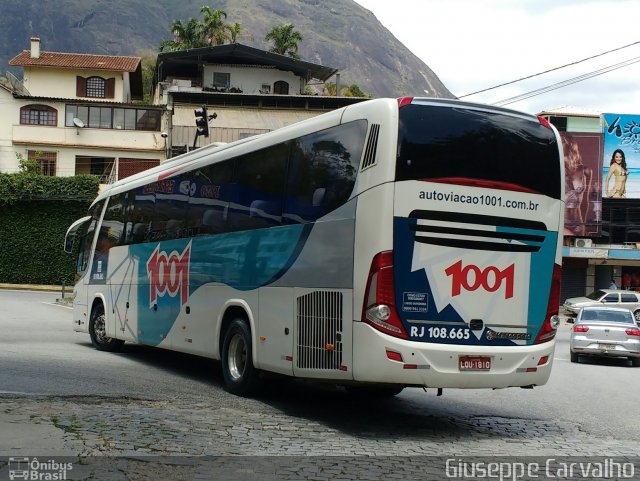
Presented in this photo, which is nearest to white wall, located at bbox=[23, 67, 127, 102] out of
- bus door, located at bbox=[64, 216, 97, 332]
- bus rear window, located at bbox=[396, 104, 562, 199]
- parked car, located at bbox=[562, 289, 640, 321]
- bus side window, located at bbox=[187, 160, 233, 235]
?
parked car, located at bbox=[562, 289, 640, 321]

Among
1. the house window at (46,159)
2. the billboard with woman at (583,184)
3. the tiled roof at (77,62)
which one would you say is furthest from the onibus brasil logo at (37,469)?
the tiled roof at (77,62)

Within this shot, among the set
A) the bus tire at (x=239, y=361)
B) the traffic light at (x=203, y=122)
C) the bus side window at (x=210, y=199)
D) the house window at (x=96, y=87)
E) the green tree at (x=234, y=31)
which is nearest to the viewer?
the bus tire at (x=239, y=361)

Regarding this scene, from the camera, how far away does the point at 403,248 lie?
9328 millimetres

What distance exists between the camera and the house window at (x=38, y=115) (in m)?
54.6

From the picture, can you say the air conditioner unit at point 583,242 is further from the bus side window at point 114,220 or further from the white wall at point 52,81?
the bus side window at point 114,220

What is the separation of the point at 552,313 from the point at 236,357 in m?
4.42

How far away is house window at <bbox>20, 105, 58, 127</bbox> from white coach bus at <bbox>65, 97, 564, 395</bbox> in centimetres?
4593

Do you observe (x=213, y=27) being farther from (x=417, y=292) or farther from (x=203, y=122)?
(x=417, y=292)

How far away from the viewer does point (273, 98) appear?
53.3 m

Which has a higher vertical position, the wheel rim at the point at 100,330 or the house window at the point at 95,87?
the house window at the point at 95,87

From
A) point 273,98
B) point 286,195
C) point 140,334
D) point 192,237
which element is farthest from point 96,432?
point 273,98

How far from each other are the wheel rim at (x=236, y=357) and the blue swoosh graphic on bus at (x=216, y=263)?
0.76 meters

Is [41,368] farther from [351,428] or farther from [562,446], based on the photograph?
[562,446]

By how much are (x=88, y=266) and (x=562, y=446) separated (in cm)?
1228
